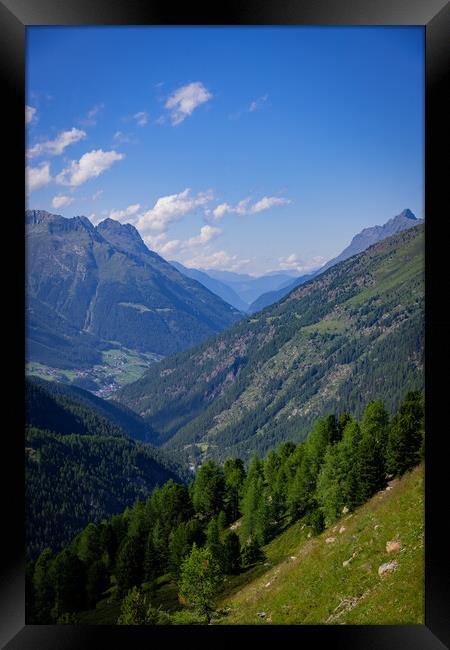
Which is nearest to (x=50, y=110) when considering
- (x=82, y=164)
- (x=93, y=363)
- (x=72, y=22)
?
(x=82, y=164)

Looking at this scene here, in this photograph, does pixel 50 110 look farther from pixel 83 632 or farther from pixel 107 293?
pixel 107 293

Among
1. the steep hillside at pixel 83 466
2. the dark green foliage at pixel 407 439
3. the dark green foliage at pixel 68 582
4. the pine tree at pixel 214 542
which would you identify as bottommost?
the steep hillside at pixel 83 466

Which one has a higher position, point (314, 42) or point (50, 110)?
point (314, 42)

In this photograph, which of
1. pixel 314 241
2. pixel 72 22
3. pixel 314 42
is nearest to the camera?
pixel 72 22

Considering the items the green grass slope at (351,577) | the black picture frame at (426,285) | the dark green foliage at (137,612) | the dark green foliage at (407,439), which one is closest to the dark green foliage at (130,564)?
the dark green foliage at (137,612)

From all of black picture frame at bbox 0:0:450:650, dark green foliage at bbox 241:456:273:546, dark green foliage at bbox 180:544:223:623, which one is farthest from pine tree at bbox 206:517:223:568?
black picture frame at bbox 0:0:450:650

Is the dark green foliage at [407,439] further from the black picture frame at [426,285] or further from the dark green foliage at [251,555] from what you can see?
the black picture frame at [426,285]
